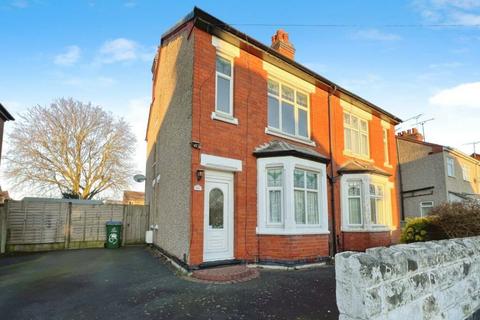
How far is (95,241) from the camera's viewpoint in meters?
12.6

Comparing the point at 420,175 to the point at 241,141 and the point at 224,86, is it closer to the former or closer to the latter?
the point at 241,141

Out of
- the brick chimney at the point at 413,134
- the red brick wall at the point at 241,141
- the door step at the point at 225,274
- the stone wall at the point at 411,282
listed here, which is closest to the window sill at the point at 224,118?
the red brick wall at the point at 241,141

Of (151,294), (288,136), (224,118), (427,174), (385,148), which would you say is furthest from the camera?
(427,174)

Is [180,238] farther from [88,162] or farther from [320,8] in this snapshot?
[88,162]

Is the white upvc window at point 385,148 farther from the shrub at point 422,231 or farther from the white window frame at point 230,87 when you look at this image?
the white window frame at point 230,87

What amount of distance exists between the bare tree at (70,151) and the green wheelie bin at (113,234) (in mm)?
14444

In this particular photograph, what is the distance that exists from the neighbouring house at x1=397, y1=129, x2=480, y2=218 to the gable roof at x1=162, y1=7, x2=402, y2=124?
35.5ft

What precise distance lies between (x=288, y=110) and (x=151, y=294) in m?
7.04

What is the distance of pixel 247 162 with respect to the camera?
8219 millimetres

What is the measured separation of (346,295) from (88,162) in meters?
27.2

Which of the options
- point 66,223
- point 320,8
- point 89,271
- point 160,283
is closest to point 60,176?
point 66,223

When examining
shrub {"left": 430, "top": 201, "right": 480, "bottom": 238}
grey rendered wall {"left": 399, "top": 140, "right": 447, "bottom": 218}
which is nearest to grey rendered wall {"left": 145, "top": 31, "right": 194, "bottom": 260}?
Answer: shrub {"left": 430, "top": 201, "right": 480, "bottom": 238}

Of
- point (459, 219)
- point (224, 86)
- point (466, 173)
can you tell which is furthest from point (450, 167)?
point (224, 86)

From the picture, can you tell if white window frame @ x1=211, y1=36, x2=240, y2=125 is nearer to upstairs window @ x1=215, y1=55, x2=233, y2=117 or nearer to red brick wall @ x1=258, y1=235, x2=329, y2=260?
upstairs window @ x1=215, y1=55, x2=233, y2=117
